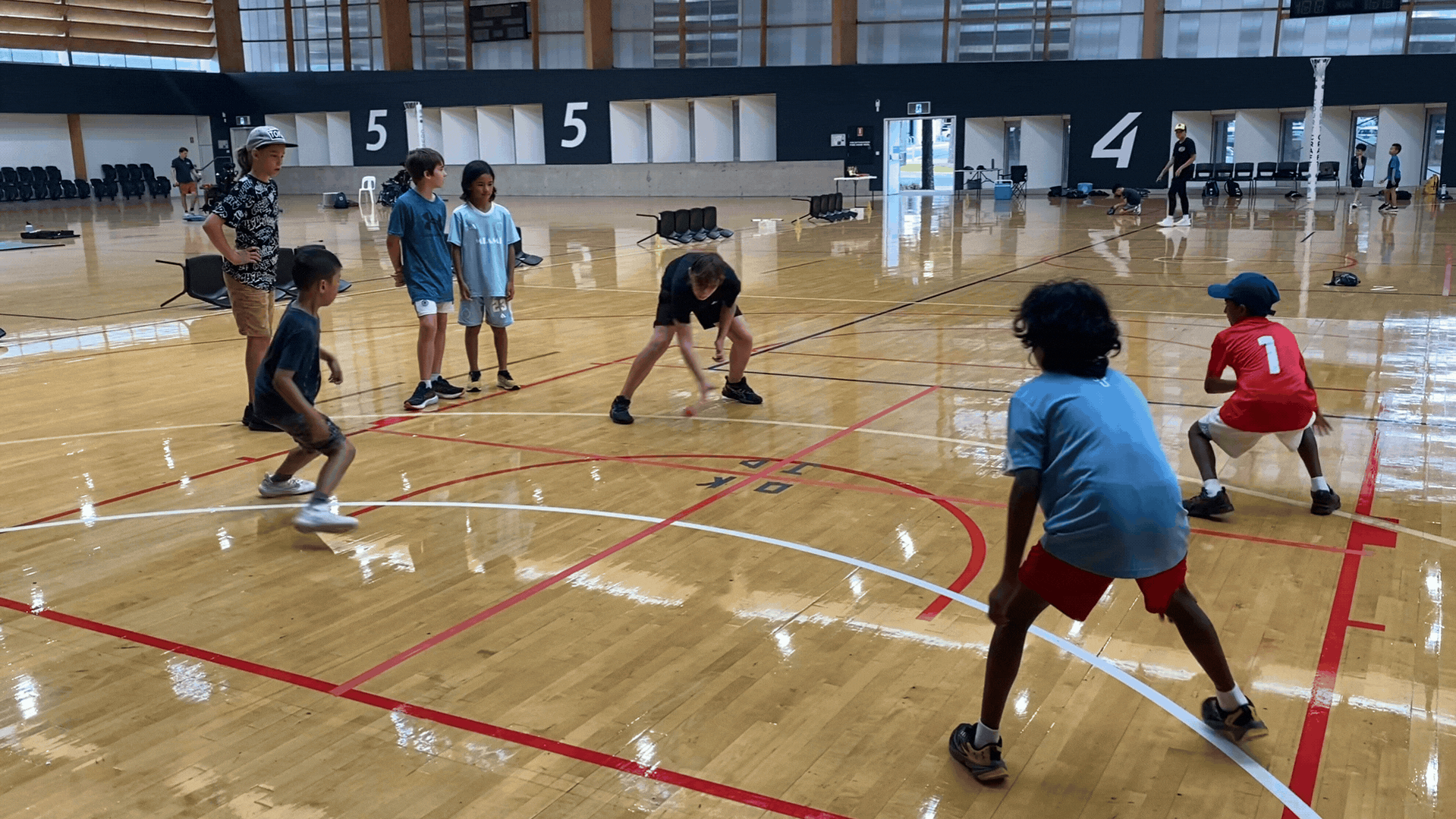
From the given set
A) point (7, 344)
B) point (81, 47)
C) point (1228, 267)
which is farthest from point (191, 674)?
point (81, 47)

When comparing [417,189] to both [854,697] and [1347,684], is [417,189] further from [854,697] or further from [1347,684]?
[1347,684]

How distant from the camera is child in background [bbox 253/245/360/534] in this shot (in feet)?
16.8

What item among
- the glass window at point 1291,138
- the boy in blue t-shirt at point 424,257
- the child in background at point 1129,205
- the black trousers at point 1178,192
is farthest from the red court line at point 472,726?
the glass window at point 1291,138

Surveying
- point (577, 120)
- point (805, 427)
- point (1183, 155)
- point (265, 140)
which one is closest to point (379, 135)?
point (577, 120)

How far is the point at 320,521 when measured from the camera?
Result: 5.15 m

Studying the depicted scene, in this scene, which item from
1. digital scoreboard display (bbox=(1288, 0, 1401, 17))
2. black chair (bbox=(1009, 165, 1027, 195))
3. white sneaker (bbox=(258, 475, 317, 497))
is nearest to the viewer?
white sneaker (bbox=(258, 475, 317, 497))

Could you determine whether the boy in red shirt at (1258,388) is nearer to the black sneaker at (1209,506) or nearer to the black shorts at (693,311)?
the black sneaker at (1209,506)

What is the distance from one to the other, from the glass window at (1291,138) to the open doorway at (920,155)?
29.6ft

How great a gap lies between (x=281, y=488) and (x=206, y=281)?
8.20 metres

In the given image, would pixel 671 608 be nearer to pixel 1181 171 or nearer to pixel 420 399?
pixel 420 399

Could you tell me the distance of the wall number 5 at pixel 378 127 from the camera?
40938 millimetres

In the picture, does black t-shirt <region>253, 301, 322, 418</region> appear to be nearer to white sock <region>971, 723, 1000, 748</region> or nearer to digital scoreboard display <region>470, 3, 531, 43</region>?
white sock <region>971, 723, 1000, 748</region>

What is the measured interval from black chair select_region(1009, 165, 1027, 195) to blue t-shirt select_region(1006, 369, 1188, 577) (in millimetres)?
30764

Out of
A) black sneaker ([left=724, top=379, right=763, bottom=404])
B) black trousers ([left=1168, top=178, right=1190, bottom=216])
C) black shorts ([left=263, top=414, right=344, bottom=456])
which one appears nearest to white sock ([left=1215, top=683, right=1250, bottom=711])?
black shorts ([left=263, top=414, right=344, bottom=456])
